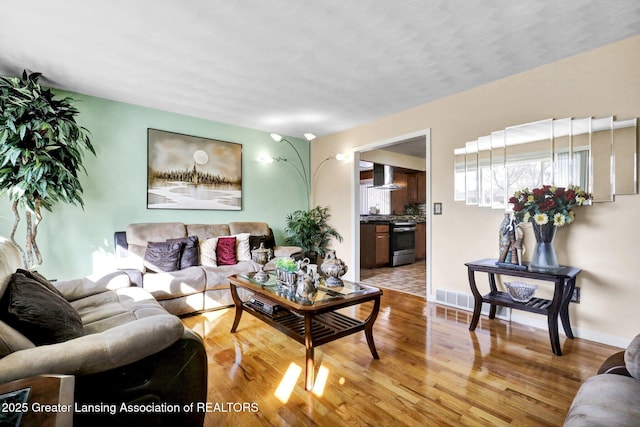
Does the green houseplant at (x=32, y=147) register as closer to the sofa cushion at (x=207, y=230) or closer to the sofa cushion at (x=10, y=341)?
the sofa cushion at (x=207, y=230)

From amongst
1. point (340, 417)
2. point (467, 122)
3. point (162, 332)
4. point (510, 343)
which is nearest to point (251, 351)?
point (340, 417)

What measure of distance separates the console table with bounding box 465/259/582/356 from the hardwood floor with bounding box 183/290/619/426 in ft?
0.49

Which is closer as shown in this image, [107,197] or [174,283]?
[174,283]

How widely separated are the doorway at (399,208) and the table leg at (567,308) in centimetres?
133

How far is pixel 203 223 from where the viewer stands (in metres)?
4.09

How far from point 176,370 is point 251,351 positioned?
109 cm

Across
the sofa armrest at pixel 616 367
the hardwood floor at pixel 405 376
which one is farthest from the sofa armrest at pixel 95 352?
the sofa armrest at pixel 616 367

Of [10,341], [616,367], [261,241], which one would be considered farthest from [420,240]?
[10,341]

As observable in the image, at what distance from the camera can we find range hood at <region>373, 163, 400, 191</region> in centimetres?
633

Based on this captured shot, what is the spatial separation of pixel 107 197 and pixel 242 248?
1.67 m

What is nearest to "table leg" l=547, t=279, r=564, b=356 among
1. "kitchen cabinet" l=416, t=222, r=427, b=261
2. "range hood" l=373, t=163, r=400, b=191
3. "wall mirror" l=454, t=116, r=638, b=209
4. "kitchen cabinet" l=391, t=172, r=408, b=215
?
"wall mirror" l=454, t=116, r=638, b=209

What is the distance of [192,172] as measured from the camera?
399 centimetres

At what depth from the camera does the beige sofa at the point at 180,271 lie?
290 centimetres

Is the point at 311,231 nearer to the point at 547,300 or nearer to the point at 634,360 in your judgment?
the point at 547,300
